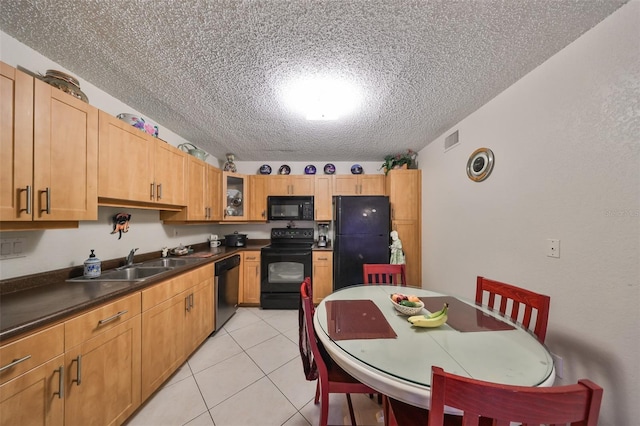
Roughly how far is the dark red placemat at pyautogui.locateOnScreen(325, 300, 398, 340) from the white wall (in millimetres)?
1118

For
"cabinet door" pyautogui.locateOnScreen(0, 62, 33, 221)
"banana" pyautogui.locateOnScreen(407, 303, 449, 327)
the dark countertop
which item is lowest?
"banana" pyautogui.locateOnScreen(407, 303, 449, 327)

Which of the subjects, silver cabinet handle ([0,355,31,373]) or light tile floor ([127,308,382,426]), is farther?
light tile floor ([127,308,382,426])

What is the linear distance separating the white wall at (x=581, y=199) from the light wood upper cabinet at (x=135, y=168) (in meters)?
2.99

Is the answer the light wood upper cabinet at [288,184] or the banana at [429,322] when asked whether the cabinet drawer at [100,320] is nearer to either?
the banana at [429,322]

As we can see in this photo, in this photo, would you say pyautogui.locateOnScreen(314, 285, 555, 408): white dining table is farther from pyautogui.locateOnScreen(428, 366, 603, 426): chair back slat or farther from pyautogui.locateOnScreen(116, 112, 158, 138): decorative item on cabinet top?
pyautogui.locateOnScreen(116, 112, 158, 138): decorative item on cabinet top

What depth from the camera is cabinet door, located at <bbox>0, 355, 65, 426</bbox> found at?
2.67 ft

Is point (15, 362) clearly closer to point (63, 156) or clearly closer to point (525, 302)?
point (63, 156)

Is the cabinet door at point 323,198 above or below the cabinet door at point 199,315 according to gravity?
above

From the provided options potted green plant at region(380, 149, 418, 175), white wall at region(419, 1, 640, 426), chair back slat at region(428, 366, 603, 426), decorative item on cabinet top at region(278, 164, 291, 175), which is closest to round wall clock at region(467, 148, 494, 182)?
white wall at region(419, 1, 640, 426)

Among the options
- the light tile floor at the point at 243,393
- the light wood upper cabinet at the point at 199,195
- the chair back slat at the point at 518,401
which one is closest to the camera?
the chair back slat at the point at 518,401

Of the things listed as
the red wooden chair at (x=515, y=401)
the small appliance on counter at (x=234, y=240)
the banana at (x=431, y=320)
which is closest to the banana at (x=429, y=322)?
the banana at (x=431, y=320)

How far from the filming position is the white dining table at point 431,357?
0.76 metres

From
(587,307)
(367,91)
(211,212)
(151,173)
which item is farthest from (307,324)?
(211,212)

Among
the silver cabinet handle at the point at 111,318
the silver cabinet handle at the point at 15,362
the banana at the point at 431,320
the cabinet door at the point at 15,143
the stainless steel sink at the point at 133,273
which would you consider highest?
the cabinet door at the point at 15,143
